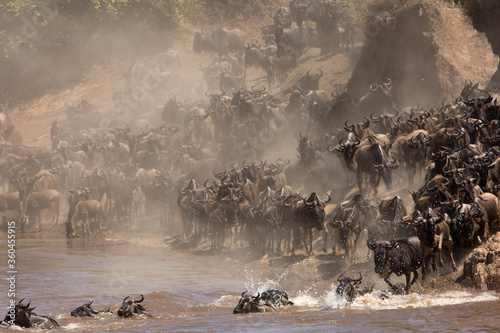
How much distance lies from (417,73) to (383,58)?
195 centimetres

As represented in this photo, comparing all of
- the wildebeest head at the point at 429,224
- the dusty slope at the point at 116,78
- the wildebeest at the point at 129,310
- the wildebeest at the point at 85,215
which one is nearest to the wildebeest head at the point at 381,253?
the wildebeest head at the point at 429,224

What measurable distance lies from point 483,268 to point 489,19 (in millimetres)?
15219

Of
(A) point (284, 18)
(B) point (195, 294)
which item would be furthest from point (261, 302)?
(A) point (284, 18)

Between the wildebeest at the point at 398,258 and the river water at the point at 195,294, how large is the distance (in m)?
0.52

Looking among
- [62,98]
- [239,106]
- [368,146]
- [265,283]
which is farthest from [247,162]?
[62,98]

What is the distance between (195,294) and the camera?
17.0m

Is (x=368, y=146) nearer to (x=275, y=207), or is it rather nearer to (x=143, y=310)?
(x=275, y=207)

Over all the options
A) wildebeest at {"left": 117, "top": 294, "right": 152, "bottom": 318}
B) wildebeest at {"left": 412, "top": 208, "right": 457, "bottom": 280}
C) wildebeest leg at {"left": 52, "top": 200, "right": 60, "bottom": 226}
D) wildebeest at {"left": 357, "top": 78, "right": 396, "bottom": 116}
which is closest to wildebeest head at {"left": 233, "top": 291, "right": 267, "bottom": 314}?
wildebeest at {"left": 117, "top": 294, "right": 152, "bottom": 318}

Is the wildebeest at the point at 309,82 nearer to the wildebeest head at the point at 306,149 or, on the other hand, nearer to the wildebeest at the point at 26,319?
the wildebeest head at the point at 306,149

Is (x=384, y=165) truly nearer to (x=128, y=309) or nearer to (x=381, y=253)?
(x=381, y=253)

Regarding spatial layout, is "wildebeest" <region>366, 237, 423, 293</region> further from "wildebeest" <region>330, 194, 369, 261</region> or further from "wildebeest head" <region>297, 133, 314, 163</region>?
"wildebeest head" <region>297, 133, 314, 163</region>

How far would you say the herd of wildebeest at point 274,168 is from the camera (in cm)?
1555

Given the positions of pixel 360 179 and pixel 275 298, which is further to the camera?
pixel 360 179

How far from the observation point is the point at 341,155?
22.8 m
